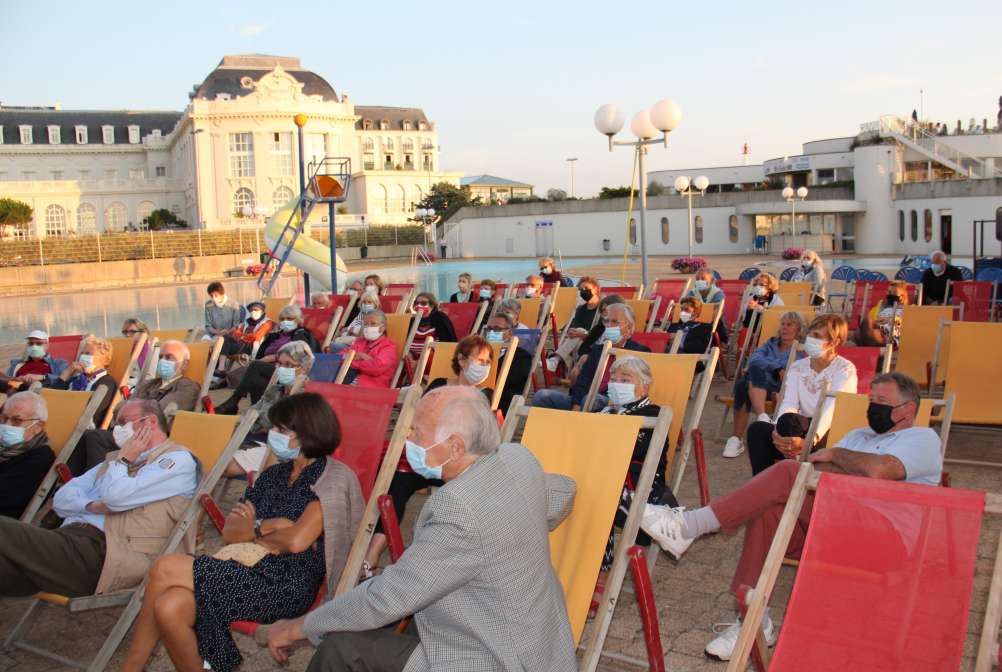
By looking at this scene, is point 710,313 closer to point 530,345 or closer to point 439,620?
point 530,345

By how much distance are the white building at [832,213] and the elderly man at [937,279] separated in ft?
83.4

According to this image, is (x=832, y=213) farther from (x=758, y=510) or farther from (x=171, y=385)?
(x=758, y=510)

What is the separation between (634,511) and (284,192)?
240ft

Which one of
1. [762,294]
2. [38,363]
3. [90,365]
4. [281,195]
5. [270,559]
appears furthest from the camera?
[281,195]

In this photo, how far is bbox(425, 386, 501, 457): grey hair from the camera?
2383mm

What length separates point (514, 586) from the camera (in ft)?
7.29

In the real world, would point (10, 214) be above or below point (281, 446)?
above

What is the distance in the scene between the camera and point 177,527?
137 inches

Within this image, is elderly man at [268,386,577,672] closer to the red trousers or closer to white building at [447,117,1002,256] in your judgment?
the red trousers

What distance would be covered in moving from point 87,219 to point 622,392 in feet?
261

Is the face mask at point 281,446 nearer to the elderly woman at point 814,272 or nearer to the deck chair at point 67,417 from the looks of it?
the deck chair at point 67,417

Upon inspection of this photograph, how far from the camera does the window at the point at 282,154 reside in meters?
72.0

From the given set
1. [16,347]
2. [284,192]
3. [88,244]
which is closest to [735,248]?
[88,244]

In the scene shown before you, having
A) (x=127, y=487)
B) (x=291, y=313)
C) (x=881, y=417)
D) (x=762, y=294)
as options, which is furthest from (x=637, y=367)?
(x=762, y=294)
